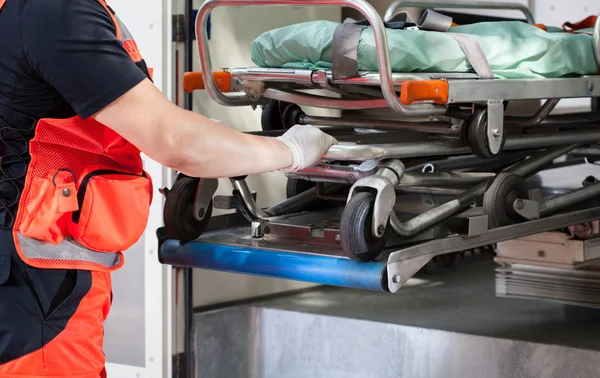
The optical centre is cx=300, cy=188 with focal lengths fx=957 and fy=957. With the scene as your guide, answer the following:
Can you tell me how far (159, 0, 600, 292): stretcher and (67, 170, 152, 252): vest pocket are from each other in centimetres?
68

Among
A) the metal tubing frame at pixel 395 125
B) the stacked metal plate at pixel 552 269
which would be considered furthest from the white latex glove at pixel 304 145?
the stacked metal plate at pixel 552 269

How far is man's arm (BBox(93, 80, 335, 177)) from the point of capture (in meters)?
2.04

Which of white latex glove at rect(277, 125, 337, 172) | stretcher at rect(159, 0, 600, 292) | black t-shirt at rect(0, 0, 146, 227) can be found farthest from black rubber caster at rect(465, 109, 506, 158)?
black t-shirt at rect(0, 0, 146, 227)

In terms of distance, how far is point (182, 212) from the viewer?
3166 mm

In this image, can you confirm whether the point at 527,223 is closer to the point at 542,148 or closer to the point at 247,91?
the point at 542,148

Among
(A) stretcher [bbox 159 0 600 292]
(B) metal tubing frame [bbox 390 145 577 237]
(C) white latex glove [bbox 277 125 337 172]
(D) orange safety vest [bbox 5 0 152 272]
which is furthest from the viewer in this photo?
(B) metal tubing frame [bbox 390 145 577 237]

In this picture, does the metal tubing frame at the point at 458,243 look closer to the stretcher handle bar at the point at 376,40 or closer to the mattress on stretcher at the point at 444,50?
the stretcher handle bar at the point at 376,40

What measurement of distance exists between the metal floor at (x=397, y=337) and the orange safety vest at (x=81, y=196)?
5.61 ft

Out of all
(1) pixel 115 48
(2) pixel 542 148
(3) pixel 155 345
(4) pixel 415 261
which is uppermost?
(1) pixel 115 48

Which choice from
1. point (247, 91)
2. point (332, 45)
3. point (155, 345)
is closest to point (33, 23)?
point (332, 45)

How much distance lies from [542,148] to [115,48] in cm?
228

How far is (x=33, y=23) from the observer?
201cm

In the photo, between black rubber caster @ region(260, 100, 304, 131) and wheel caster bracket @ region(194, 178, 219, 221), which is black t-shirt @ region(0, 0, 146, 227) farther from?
black rubber caster @ region(260, 100, 304, 131)

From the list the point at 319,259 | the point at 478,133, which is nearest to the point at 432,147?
the point at 478,133
